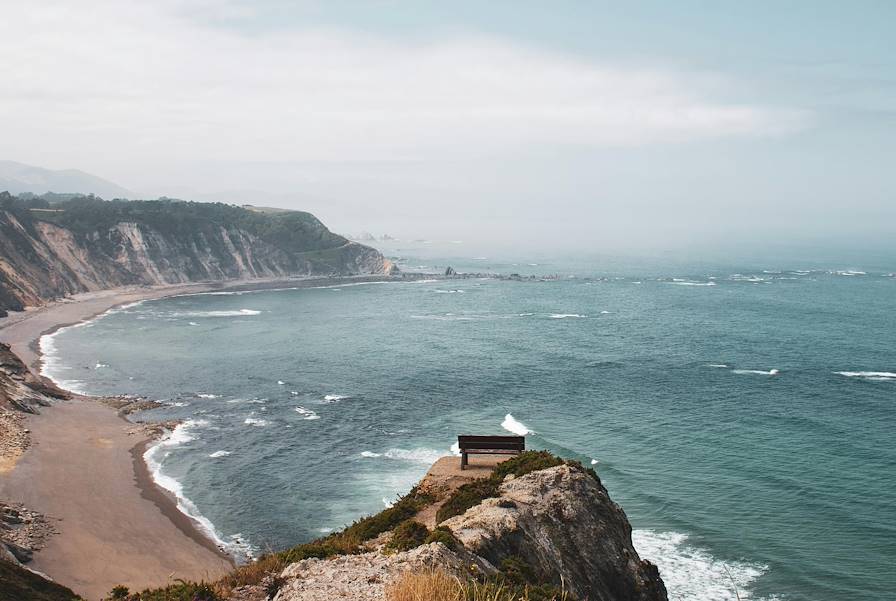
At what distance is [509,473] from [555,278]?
152 metres

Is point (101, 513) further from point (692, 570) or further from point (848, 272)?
point (848, 272)

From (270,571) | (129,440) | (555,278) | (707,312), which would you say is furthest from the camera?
(555,278)

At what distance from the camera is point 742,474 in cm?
3900

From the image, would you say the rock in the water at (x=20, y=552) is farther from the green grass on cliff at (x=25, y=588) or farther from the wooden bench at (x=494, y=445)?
the wooden bench at (x=494, y=445)

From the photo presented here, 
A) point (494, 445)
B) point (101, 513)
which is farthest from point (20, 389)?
point (494, 445)

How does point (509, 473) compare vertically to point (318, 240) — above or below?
below

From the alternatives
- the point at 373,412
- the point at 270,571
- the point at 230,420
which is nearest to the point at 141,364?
the point at 230,420

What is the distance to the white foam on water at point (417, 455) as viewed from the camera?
43125 millimetres

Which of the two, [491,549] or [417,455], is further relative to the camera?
[417,455]

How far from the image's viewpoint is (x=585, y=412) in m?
52.9

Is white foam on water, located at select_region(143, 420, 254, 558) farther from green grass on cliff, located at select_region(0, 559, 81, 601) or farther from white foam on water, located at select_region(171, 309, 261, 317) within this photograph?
white foam on water, located at select_region(171, 309, 261, 317)

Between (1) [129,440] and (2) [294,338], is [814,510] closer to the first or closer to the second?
(1) [129,440]

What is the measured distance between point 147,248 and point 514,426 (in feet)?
425

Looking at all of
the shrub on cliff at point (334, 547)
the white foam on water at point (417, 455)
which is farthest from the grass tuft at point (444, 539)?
the white foam on water at point (417, 455)
